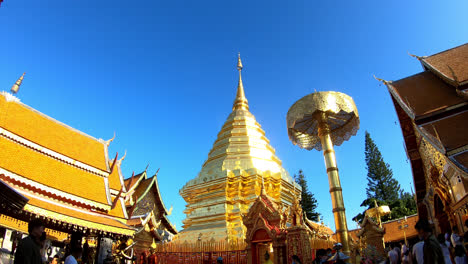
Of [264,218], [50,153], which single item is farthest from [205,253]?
[50,153]

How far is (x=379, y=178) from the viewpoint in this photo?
31672 millimetres

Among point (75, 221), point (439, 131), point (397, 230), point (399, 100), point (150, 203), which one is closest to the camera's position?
point (439, 131)

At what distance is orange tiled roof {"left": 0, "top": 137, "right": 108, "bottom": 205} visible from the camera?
8.69m

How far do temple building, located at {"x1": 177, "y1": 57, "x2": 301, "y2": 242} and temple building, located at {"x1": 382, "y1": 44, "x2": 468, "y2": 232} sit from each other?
4.58 metres

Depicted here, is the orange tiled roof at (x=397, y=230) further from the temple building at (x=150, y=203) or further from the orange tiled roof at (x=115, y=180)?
the orange tiled roof at (x=115, y=180)

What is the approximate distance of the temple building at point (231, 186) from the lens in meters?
12.6

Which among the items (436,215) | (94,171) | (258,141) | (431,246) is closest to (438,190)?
(436,215)

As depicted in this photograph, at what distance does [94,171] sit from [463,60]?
1285 centimetres

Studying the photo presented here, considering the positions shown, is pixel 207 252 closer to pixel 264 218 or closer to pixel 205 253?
pixel 205 253

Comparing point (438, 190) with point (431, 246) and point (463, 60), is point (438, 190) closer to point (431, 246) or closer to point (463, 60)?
point (463, 60)

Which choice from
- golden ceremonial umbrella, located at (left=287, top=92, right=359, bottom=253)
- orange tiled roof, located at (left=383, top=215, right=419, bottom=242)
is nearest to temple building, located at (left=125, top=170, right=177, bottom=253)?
golden ceremonial umbrella, located at (left=287, top=92, right=359, bottom=253)

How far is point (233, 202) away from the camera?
43.2 feet

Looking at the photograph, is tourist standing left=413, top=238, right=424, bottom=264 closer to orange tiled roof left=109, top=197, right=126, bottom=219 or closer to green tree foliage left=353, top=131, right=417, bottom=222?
orange tiled roof left=109, top=197, right=126, bottom=219

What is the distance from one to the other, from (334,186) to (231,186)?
6207 mm
